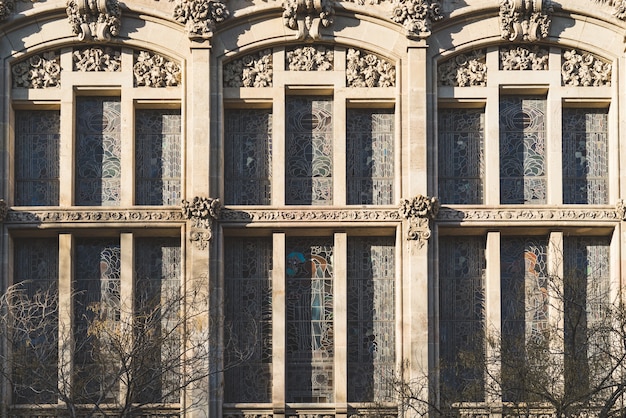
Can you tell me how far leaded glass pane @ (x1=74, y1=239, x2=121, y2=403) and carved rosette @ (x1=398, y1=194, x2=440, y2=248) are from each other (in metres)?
6.76

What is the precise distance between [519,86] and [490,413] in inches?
302

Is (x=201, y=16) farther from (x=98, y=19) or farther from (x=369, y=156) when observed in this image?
(x=369, y=156)

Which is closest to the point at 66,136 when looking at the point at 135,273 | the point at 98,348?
the point at 135,273

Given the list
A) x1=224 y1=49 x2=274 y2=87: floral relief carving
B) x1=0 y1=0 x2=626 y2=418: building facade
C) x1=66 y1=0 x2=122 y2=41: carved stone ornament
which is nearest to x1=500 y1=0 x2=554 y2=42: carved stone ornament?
x1=0 y1=0 x2=626 y2=418: building facade

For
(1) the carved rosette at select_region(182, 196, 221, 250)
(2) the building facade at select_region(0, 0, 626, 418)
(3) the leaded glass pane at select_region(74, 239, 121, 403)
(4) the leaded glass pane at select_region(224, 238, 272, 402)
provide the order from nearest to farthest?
(1) the carved rosette at select_region(182, 196, 221, 250), (3) the leaded glass pane at select_region(74, 239, 121, 403), (2) the building facade at select_region(0, 0, 626, 418), (4) the leaded glass pane at select_region(224, 238, 272, 402)

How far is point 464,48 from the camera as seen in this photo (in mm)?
35562

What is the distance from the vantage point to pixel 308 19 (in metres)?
35.4

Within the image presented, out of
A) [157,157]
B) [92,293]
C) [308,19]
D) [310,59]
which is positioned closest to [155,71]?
[157,157]

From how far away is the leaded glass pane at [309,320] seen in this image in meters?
35.0

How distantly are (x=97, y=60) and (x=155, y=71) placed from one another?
1.38m

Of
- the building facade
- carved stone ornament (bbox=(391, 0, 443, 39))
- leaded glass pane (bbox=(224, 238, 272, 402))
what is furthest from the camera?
carved stone ornament (bbox=(391, 0, 443, 39))

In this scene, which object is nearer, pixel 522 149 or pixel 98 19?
pixel 98 19

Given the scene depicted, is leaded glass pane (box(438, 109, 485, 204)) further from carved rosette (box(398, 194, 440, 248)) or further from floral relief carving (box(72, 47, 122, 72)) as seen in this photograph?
floral relief carving (box(72, 47, 122, 72))

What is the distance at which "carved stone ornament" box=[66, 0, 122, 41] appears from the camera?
3528 cm
